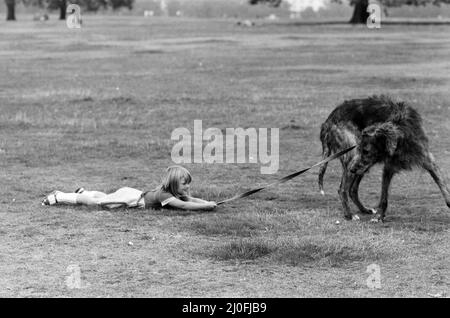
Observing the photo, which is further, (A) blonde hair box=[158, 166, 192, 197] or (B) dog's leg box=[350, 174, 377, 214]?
(A) blonde hair box=[158, 166, 192, 197]

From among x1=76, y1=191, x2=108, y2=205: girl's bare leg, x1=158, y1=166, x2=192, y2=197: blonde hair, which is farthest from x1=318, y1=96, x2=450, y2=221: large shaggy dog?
x1=76, y1=191, x2=108, y2=205: girl's bare leg

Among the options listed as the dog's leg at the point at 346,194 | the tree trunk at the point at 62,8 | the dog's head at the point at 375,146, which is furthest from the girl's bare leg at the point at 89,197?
the tree trunk at the point at 62,8

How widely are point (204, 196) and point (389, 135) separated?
116 inches

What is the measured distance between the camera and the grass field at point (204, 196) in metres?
7.41

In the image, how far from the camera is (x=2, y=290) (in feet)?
23.0

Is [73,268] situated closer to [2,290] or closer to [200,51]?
[2,290]

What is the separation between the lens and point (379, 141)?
30.2 ft

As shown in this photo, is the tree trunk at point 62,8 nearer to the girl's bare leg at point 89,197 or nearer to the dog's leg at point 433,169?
the girl's bare leg at point 89,197

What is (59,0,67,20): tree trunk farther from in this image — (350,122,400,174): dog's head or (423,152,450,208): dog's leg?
(423,152,450,208): dog's leg

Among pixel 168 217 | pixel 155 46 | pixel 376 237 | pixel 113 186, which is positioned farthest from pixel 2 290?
pixel 155 46

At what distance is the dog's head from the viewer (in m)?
9.11

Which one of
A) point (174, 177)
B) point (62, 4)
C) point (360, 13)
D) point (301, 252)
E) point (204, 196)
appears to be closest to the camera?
point (301, 252)

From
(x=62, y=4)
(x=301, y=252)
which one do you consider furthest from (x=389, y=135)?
(x=62, y=4)

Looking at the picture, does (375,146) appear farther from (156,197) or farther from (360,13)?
(360,13)
